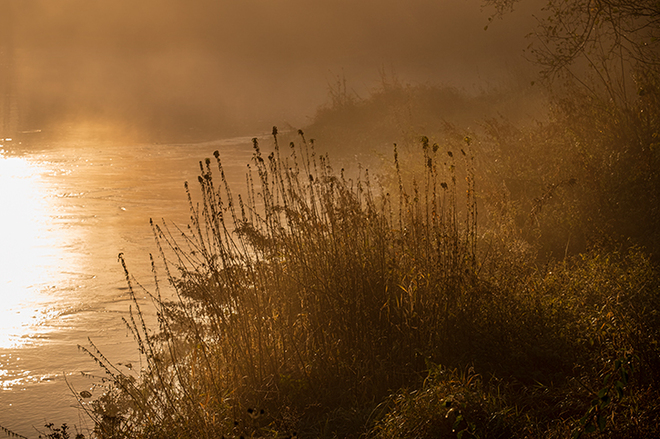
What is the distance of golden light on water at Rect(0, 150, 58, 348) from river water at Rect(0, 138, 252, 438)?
0.01 meters

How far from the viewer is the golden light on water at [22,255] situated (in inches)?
219

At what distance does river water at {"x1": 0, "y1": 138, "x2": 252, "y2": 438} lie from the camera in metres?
4.40

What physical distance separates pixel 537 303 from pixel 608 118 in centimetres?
463

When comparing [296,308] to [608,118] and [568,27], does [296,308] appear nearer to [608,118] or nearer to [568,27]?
[568,27]

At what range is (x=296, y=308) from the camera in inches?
164

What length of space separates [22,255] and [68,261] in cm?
78

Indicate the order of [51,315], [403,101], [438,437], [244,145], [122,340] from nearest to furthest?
[438,437] < [122,340] < [51,315] < [403,101] < [244,145]

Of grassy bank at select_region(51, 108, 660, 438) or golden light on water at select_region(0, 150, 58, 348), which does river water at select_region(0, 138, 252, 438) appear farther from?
grassy bank at select_region(51, 108, 660, 438)

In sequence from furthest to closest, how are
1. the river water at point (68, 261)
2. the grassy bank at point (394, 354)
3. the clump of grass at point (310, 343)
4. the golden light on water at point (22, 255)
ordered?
the golden light on water at point (22, 255) → the river water at point (68, 261) → the clump of grass at point (310, 343) → the grassy bank at point (394, 354)

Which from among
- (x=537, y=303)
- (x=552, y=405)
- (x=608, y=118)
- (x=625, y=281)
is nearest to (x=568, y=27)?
(x=608, y=118)

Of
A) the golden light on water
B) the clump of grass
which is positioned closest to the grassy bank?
the clump of grass

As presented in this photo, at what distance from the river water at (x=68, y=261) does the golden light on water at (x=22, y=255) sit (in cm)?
1

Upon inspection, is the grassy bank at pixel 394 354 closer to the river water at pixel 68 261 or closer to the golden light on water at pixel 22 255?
the river water at pixel 68 261

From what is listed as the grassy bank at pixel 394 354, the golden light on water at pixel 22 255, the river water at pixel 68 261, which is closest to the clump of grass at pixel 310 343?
the grassy bank at pixel 394 354
